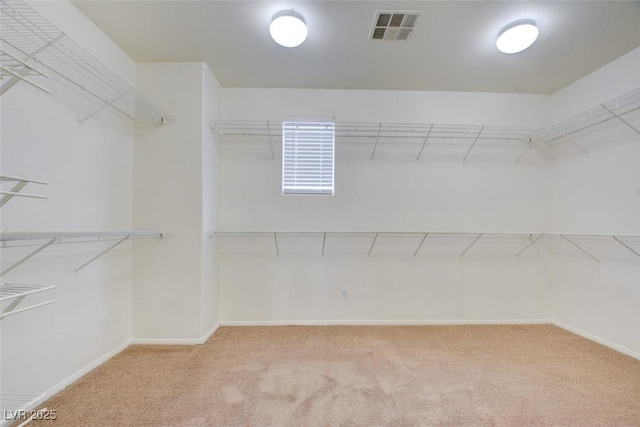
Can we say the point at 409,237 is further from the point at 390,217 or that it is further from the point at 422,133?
the point at 422,133

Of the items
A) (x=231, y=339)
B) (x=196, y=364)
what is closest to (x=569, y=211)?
(x=231, y=339)

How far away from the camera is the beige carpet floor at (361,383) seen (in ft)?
5.00

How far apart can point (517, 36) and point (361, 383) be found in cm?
269

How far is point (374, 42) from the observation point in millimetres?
2123

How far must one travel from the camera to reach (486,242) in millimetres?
2904

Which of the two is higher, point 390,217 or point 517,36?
point 517,36

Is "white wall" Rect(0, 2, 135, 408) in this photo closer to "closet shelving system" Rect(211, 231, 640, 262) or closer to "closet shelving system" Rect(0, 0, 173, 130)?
"closet shelving system" Rect(0, 0, 173, 130)

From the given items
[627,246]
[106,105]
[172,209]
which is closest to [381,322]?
[627,246]

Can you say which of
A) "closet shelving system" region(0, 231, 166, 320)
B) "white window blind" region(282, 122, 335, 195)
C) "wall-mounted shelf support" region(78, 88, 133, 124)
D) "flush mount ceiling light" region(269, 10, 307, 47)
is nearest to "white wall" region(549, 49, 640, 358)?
"white window blind" region(282, 122, 335, 195)

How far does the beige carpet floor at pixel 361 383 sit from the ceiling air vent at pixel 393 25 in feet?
8.20

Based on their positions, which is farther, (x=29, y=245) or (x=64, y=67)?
(x=64, y=67)

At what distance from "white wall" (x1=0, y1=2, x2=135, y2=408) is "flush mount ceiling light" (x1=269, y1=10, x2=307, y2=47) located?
1338 millimetres

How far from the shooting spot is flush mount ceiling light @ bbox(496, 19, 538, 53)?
1906 millimetres

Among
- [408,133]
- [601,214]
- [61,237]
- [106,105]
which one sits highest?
[408,133]
